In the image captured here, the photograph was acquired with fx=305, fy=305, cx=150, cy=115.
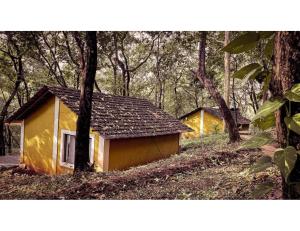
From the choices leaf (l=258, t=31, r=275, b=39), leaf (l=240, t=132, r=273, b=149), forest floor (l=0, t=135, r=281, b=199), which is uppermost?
leaf (l=258, t=31, r=275, b=39)

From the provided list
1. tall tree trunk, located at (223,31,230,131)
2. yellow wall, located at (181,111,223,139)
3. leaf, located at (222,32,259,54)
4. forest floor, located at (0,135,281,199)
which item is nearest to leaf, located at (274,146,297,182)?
leaf, located at (222,32,259,54)

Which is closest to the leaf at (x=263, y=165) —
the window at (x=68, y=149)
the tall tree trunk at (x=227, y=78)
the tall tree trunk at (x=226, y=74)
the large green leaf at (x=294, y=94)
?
the large green leaf at (x=294, y=94)

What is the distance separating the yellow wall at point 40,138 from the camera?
3094 millimetres

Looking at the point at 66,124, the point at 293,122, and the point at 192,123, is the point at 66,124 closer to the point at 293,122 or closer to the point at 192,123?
the point at 192,123

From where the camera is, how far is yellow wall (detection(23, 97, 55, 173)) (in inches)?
122

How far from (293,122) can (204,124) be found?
219 cm

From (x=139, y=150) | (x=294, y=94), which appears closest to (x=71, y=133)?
(x=139, y=150)

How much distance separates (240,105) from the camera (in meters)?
3.28

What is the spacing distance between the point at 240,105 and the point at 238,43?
1851mm

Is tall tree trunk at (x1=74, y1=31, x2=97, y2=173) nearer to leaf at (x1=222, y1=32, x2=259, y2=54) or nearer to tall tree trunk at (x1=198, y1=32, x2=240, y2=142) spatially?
tall tree trunk at (x1=198, y1=32, x2=240, y2=142)
